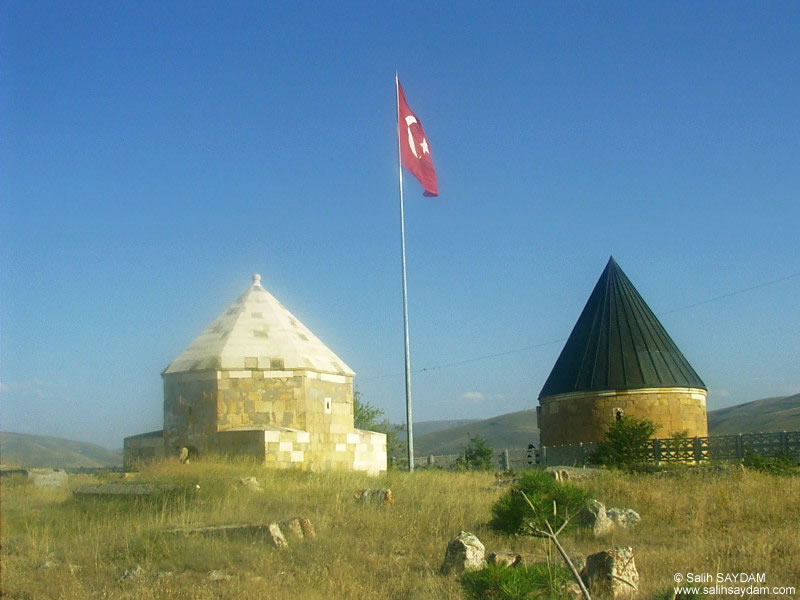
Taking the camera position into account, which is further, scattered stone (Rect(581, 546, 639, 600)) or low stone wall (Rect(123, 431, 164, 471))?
low stone wall (Rect(123, 431, 164, 471))

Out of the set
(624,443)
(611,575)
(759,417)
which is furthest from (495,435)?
(611,575)

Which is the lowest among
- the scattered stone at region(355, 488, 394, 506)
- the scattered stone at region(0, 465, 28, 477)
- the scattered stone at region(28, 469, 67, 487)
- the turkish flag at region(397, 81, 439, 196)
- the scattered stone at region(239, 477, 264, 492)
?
the scattered stone at region(355, 488, 394, 506)

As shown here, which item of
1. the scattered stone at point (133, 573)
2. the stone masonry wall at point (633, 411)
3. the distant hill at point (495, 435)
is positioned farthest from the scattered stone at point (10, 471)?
the distant hill at point (495, 435)

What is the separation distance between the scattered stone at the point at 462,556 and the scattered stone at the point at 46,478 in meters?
5.68

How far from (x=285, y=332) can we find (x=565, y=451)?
1162cm

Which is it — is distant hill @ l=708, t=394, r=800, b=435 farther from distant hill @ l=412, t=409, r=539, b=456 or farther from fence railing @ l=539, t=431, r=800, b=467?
fence railing @ l=539, t=431, r=800, b=467

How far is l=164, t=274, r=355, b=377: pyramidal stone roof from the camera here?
1728 centimetres

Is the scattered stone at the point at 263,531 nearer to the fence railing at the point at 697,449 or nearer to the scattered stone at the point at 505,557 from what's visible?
the scattered stone at the point at 505,557

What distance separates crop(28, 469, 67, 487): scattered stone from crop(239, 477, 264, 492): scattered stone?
8.42 ft

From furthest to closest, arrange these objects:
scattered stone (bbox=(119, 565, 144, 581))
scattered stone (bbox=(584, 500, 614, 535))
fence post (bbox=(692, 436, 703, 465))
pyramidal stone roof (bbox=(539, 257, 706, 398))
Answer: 1. pyramidal stone roof (bbox=(539, 257, 706, 398))
2. fence post (bbox=(692, 436, 703, 465))
3. scattered stone (bbox=(584, 500, 614, 535))
4. scattered stone (bbox=(119, 565, 144, 581))

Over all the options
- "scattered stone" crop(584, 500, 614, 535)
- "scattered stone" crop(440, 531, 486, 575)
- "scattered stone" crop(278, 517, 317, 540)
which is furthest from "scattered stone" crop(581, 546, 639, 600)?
"scattered stone" crop(278, 517, 317, 540)

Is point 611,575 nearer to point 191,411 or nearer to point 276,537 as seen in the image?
point 276,537

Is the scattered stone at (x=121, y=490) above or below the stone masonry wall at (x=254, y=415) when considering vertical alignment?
below

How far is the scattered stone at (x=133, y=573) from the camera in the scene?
825 cm
